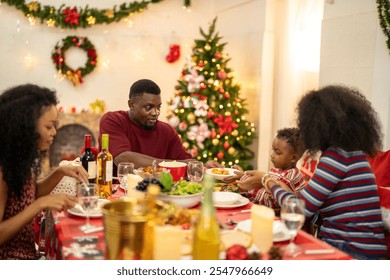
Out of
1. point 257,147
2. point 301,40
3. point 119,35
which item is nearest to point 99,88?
point 119,35

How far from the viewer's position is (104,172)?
203 centimetres

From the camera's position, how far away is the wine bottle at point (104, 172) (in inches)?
79.0

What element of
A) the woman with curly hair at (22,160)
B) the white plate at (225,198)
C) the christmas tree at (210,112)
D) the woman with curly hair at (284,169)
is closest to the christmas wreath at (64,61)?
the christmas tree at (210,112)

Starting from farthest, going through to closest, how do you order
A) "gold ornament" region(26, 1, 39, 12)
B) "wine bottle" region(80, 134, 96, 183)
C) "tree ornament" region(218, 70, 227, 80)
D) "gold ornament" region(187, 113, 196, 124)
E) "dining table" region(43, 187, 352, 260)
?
"gold ornament" region(26, 1, 39, 12) < "tree ornament" region(218, 70, 227, 80) < "gold ornament" region(187, 113, 196, 124) < "wine bottle" region(80, 134, 96, 183) < "dining table" region(43, 187, 352, 260)

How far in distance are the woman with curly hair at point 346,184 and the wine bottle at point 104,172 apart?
85cm

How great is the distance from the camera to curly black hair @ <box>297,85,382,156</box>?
1.71 m

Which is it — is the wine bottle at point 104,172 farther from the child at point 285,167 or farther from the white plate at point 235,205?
the child at point 285,167

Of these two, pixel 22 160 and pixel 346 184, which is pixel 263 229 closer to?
pixel 346 184

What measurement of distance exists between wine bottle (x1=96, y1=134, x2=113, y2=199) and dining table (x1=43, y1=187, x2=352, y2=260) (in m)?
0.28

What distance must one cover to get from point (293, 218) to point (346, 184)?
1.31 feet

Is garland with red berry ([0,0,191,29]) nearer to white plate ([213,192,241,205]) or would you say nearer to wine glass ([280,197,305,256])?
white plate ([213,192,241,205])

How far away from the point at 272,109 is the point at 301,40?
0.92 m

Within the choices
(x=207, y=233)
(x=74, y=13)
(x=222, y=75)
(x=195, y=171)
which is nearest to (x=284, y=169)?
(x=195, y=171)

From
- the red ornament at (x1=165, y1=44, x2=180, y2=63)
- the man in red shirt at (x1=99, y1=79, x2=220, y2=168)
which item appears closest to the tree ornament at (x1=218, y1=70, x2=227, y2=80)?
the red ornament at (x1=165, y1=44, x2=180, y2=63)
